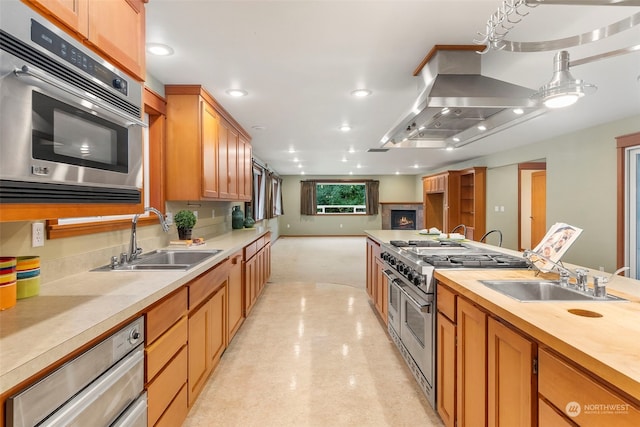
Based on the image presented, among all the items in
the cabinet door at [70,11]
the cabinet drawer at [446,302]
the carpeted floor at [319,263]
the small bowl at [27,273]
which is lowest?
the carpeted floor at [319,263]

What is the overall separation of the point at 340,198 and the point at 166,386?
10525 mm

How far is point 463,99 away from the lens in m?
1.87

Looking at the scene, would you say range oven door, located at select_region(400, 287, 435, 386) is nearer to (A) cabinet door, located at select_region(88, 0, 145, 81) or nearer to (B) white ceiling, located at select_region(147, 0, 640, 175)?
(B) white ceiling, located at select_region(147, 0, 640, 175)

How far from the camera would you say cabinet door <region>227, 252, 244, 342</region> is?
8.83ft

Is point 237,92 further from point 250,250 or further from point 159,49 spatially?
point 250,250

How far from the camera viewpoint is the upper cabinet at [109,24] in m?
1.04

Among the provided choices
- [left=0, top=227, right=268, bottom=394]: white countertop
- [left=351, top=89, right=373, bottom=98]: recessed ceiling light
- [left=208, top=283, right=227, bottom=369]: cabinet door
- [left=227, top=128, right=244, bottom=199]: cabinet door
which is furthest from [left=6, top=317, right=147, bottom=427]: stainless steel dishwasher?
[left=227, top=128, right=244, bottom=199]: cabinet door

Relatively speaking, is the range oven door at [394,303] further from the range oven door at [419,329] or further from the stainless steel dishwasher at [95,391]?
the stainless steel dishwasher at [95,391]

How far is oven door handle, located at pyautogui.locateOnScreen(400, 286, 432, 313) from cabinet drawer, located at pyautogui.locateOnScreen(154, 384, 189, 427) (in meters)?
1.43

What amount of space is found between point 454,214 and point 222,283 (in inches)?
272

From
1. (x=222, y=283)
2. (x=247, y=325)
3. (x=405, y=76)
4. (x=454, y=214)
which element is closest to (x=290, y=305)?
(x=247, y=325)

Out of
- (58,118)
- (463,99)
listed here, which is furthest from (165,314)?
(463,99)

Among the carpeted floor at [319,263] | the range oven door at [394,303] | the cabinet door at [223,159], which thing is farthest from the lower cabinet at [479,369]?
the carpeted floor at [319,263]

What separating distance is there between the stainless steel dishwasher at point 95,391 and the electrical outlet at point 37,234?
67 cm
